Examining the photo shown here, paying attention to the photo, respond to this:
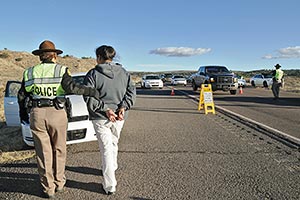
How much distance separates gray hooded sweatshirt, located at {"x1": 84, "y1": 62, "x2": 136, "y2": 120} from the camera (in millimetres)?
3939

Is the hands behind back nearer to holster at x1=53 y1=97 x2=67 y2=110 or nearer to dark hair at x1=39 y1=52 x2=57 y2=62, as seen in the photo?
holster at x1=53 y1=97 x2=67 y2=110

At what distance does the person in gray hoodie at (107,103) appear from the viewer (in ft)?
13.0

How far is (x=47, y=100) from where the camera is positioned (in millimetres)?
3846

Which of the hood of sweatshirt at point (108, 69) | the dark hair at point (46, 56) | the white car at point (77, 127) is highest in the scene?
the dark hair at point (46, 56)

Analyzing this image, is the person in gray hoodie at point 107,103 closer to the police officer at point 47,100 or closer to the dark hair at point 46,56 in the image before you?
the police officer at point 47,100

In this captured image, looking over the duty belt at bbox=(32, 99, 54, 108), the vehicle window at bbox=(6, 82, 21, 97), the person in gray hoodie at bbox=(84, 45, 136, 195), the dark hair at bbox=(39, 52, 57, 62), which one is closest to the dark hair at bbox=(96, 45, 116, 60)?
the person in gray hoodie at bbox=(84, 45, 136, 195)

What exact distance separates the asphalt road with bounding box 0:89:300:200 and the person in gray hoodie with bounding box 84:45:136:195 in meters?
0.40

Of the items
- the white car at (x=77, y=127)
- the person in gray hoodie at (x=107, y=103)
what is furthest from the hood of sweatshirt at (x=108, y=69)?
the white car at (x=77, y=127)

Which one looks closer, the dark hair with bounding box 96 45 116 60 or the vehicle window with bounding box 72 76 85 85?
the dark hair with bounding box 96 45 116 60

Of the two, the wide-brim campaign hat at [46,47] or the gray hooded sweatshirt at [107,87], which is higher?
the wide-brim campaign hat at [46,47]

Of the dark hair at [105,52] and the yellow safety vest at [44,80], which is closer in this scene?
the yellow safety vest at [44,80]

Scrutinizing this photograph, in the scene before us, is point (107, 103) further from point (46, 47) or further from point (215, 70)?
point (215, 70)

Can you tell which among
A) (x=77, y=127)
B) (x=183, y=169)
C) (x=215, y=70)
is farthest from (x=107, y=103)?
(x=215, y=70)

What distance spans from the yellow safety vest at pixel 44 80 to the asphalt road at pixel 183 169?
1358 mm
